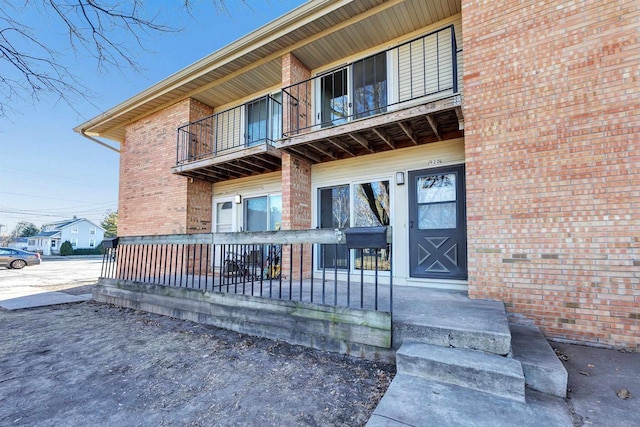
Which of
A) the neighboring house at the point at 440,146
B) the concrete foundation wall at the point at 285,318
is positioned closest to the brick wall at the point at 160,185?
the neighboring house at the point at 440,146

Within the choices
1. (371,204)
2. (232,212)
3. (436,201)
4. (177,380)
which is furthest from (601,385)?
(232,212)

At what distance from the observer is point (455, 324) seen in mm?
2713

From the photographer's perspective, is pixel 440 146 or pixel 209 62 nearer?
pixel 440 146

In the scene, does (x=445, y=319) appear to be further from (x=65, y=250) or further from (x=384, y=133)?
(x=65, y=250)

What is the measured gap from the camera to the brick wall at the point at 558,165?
311cm

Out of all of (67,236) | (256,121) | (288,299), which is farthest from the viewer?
(67,236)

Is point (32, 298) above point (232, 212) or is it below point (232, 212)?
below

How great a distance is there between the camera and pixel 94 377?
2.78 m

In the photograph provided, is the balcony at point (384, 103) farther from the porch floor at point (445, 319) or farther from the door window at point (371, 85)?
the porch floor at point (445, 319)

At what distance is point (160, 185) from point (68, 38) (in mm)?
5951

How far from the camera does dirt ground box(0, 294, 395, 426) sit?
212cm

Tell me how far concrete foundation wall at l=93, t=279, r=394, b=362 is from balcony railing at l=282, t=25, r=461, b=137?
3.13 meters

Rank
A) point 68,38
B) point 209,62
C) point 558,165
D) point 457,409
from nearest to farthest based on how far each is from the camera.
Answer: point 457,409 → point 68,38 → point 558,165 → point 209,62

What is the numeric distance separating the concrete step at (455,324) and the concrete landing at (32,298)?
723 centimetres
